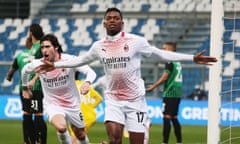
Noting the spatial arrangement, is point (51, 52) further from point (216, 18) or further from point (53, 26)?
point (53, 26)

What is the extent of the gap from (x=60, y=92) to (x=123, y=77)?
1971mm

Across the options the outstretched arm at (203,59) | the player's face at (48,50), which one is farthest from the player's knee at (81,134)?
the outstretched arm at (203,59)

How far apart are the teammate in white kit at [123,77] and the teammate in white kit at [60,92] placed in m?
1.43

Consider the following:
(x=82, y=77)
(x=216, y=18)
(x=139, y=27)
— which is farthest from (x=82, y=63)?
(x=139, y=27)

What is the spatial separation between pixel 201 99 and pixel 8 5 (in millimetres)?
14752

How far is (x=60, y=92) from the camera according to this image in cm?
1140

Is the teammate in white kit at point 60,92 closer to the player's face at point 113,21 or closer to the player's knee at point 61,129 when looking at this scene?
the player's knee at point 61,129

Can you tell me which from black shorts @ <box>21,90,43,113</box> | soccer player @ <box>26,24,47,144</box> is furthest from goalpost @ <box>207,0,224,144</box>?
black shorts @ <box>21,90,43,113</box>

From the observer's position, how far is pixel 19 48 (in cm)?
3359

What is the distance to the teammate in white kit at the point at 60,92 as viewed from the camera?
1122cm

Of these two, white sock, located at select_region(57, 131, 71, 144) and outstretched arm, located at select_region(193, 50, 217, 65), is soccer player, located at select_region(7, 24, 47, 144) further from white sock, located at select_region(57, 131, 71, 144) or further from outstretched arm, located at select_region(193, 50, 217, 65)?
outstretched arm, located at select_region(193, 50, 217, 65)

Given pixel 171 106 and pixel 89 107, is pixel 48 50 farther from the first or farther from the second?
pixel 171 106

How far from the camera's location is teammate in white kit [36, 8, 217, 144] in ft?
31.5

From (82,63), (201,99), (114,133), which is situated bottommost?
(201,99)
